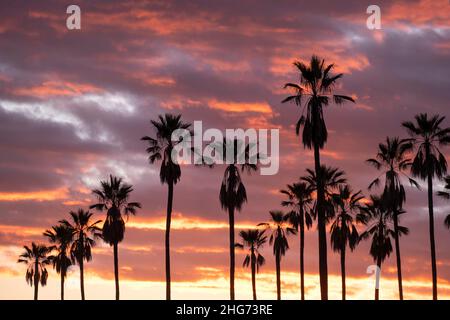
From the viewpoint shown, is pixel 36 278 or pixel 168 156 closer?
pixel 168 156

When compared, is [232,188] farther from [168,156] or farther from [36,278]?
[36,278]

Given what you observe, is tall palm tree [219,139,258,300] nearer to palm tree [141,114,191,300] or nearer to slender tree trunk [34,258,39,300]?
palm tree [141,114,191,300]

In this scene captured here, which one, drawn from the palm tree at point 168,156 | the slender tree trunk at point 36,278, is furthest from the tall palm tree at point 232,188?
the slender tree trunk at point 36,278

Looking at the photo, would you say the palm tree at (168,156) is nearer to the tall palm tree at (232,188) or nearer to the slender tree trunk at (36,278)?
the tall palm tree at (232,188)

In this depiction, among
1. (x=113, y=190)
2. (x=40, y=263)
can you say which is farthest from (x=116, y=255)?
(x=40, y=263)

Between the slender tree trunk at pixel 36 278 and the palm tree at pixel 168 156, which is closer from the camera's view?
the palm tree at pixel 168 156

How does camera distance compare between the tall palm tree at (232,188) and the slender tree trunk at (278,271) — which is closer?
the tall palm tree at (232,188)

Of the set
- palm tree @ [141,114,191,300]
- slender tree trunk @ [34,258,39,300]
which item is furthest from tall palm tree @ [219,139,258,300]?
slender tree trunk @ [34,258,39,300]

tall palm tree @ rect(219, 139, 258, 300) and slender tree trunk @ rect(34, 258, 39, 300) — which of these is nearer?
tall palm tree @ rect(219, 139, 258, 300)

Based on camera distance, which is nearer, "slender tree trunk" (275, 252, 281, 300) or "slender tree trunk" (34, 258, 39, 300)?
"slender tree trunk" (275, 252, 281, 300)

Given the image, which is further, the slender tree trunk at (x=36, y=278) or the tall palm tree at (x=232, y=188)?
the slender tree trunk at (x=36, y=278)

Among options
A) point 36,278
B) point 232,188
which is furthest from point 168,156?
point 36,278
